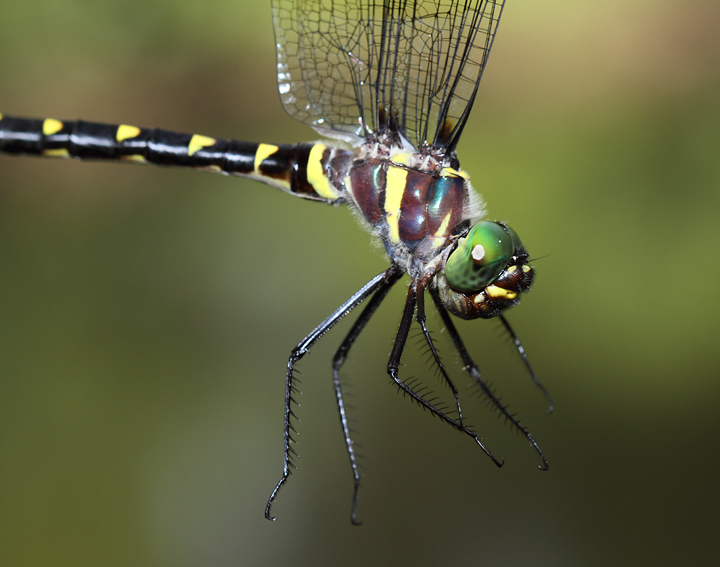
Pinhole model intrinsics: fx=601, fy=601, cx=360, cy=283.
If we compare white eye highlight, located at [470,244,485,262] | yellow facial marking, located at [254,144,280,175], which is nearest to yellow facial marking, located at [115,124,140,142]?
yellow facial marking, located at [254,144,280,175]

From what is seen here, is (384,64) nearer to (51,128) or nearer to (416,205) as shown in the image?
(416,205)

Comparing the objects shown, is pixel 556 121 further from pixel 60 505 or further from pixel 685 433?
pixel 60 505

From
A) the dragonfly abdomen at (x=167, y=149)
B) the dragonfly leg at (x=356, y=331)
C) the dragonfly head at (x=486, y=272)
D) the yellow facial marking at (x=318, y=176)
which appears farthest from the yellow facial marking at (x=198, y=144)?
the dragonfly head at (x=486, y=272)

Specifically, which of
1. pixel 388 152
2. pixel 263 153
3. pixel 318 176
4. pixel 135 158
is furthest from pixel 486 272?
pixel 135 158

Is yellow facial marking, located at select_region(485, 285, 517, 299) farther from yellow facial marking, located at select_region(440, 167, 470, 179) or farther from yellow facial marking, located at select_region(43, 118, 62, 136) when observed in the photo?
yellow facial marking, located at select_region(43, 118, 62, 136)

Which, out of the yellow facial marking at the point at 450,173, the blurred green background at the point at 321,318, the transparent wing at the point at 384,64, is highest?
the transparent wing at the point at 384,64

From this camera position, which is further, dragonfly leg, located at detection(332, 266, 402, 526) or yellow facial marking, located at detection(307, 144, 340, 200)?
yellow facial marking, located at detection(307, 144, 340, 200)

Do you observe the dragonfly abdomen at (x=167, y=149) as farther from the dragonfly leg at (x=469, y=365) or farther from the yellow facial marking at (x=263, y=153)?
the dragonfly leg at (x=469, y=365)
